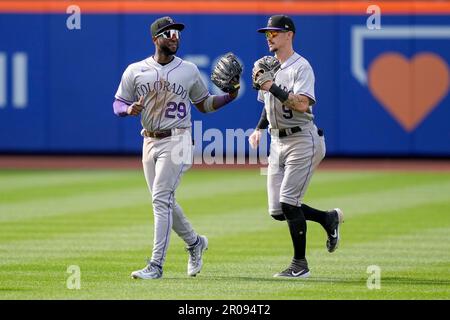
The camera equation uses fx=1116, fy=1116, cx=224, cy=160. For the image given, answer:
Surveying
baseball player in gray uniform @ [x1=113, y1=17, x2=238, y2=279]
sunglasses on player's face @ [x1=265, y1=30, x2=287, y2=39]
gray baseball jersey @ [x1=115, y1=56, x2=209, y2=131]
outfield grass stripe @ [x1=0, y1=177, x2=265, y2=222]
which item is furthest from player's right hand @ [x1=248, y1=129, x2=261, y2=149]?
outfield grass stripe @ [x1=0, y1=177, x2=265, y2=222]

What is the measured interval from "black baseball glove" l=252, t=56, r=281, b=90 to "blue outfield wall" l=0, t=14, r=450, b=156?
510 inches

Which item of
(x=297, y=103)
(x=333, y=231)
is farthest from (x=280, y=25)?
(x=333, y=231)

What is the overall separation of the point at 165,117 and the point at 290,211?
1297 mm

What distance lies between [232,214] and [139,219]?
1.24 meters

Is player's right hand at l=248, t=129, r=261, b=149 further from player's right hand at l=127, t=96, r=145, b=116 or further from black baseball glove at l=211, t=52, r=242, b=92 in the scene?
player's right hand at l=127, t=96, r=145, b=116

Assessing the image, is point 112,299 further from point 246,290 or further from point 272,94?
point 272,94

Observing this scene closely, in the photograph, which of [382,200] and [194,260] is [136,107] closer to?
[194,260]

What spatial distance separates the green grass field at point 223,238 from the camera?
8461mm

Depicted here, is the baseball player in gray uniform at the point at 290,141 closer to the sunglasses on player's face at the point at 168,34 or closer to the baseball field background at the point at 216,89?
the sunglasses on player's face at the point at 168,34

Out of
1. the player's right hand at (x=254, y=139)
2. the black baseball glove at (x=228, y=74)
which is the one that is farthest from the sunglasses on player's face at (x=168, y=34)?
the player's right hand at (x=254, y=139)

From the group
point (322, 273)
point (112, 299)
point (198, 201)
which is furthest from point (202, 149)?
point (112, 299)

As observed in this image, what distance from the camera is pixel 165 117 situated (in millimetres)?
9227

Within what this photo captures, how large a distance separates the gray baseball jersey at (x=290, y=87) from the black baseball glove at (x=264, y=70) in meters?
0.08

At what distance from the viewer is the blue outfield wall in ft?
73.4
